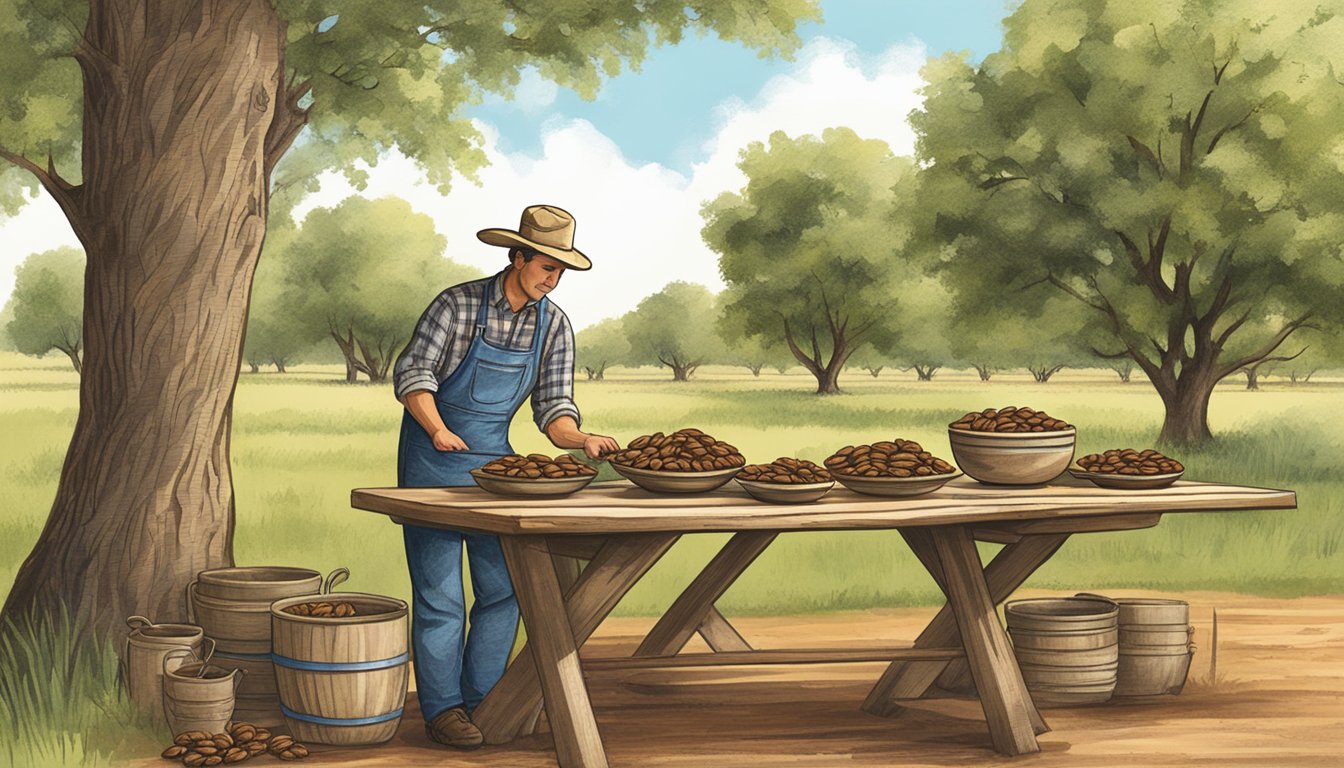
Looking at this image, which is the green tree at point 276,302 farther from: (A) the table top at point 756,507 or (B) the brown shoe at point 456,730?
(A) the table top at point 756,507

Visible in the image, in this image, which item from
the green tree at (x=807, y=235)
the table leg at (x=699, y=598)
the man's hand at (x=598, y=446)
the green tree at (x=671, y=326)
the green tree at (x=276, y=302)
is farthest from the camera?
the green tree at (x=671, y=326)

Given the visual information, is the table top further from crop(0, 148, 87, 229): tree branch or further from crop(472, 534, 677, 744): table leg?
crop(0, 148, 87, 229): tree branch

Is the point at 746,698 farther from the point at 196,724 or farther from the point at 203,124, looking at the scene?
the point at 203,124

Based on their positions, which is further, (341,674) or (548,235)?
(548,235)

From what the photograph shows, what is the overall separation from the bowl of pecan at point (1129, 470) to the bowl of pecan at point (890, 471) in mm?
653

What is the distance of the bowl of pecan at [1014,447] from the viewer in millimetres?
5172

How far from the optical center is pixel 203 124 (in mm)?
5844

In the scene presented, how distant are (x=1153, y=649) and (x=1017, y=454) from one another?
121 cm

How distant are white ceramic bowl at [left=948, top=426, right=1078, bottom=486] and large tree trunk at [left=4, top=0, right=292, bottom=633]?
2836 mm

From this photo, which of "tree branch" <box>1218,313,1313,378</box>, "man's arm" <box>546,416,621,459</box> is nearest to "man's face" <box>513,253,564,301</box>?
A: "man's arm" <box>546,416,621,459</box>

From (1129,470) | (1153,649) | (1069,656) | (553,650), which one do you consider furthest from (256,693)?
(1153,649)

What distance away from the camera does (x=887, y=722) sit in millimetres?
5500

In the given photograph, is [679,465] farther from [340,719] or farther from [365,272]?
[365,272]

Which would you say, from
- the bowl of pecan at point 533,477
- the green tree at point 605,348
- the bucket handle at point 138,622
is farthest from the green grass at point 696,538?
the green tree at point 605,348
